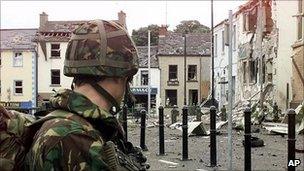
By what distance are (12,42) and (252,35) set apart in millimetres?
25858

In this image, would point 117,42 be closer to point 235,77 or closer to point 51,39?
point 235,77

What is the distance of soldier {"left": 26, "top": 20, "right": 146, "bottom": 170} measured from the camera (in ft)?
6.71

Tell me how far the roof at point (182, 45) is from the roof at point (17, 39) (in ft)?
38.3

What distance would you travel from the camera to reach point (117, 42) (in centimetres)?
235

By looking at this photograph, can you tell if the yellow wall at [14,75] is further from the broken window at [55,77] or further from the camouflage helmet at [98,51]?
the camouflage helmet at [98,51]

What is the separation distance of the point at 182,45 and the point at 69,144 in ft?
174

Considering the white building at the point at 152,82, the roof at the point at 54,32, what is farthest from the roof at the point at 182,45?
the roof at the point at 54,32

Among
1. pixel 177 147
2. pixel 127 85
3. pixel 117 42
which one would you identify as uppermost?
pixel 117 42

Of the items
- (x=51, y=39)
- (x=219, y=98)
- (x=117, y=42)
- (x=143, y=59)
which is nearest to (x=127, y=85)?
(x=117, y=42)

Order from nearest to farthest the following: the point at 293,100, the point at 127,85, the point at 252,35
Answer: the point at 127,85 → the point at 293,100 → the point at 252,35

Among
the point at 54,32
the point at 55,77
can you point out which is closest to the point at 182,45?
the point at 54,32

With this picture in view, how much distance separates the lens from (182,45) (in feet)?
180

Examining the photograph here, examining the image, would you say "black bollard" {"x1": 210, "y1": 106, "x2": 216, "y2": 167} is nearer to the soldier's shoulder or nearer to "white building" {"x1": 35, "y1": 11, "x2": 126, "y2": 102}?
the soldier's shoulder

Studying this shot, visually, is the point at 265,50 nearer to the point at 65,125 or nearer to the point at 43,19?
the point at 65,125
